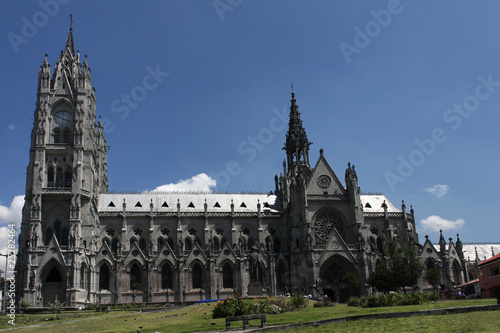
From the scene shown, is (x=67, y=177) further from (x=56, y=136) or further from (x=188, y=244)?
(x=188, y=244)

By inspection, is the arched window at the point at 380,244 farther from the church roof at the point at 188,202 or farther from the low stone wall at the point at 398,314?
the low stone wall at the point at 398,314

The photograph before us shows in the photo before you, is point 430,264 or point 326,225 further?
point 430,264

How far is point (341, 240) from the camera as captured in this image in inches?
2665

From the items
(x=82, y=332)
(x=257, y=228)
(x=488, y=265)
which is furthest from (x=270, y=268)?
(x=82, y=332)

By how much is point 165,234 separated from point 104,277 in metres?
11.5

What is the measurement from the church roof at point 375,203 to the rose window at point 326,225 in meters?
9.43

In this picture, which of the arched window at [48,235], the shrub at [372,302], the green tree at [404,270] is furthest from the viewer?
the arched window at [48,235]

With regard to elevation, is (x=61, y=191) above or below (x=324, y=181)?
below

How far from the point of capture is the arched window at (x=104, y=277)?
218ft

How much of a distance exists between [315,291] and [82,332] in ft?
138

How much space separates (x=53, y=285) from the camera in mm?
61250

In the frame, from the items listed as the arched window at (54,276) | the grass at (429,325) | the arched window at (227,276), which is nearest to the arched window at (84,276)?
the arched window at (54,276)

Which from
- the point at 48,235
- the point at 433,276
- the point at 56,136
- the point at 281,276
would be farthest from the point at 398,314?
the point at 56,136

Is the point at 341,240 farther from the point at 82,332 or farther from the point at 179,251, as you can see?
the point at 82,332
